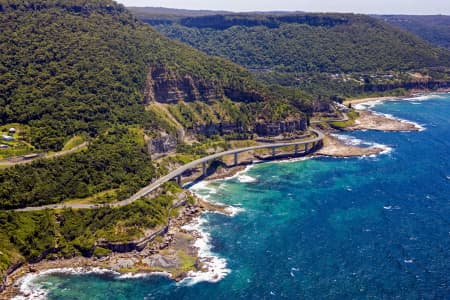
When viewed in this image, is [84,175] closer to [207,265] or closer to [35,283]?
[35,283]

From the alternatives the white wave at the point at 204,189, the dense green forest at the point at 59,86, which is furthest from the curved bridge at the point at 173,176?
the dense green forest at the point at 59,86

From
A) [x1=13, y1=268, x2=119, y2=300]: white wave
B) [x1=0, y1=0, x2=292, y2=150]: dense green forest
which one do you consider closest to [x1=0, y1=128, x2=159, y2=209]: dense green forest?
[x1=0, y1=0, x2=292, y2=150]: dense green forest

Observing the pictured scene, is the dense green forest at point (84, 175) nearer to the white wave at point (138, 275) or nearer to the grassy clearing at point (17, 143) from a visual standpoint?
the grassy clearing at point (17, 143)

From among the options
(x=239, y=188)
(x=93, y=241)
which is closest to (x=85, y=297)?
(x=93, y=241)

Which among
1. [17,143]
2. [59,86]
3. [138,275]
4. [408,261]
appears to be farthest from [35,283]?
[59,86]

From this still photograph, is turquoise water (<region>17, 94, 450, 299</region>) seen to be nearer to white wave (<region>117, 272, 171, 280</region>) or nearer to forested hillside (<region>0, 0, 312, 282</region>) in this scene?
white wave (<region>117, 272, 171, 280</region>)

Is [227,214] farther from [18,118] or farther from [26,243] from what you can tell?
[18,118]

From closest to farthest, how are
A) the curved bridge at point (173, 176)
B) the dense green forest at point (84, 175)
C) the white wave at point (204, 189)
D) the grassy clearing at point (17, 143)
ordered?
the dense green forest at point (84, 175)
the curved bridge at point (173, 176)
the grassy clearing at point (17, 143)
the white wave at point (204, 189)

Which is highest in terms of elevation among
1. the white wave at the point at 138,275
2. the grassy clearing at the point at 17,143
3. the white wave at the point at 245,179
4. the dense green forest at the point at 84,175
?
the grassy clearing at the point at 17,143
